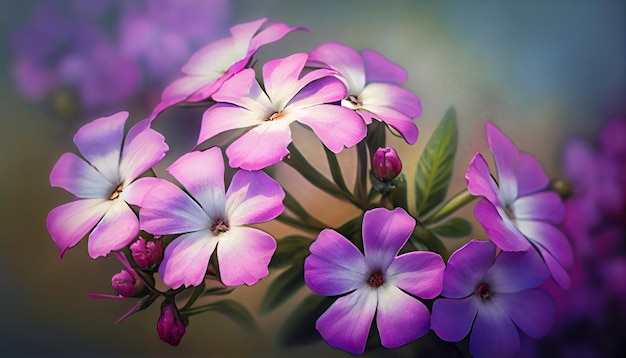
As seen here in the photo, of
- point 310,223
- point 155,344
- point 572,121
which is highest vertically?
point 572,121

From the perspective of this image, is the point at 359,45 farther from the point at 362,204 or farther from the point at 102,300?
the point at 102,300

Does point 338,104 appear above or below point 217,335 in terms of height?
above

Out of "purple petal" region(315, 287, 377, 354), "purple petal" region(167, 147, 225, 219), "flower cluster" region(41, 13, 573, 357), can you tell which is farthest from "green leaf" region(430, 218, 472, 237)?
"purple petal" region(167, 147, 225, 219)

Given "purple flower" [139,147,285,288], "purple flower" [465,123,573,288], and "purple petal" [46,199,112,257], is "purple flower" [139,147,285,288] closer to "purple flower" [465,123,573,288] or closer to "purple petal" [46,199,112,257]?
"purple petal" [46,199,112,257]

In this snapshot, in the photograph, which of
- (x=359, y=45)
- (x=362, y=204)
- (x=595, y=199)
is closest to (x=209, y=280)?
(x=362, y=204)

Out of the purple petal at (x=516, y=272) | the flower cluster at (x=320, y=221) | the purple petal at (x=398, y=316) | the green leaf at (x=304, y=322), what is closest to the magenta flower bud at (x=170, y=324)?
the flower cluster at (x=320, y=221)

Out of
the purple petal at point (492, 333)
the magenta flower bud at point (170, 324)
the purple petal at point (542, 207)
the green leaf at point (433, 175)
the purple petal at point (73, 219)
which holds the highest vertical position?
the green leaf at point (433, 175)

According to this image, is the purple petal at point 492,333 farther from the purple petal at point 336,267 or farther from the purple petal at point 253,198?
the purple petal at point 253,198
